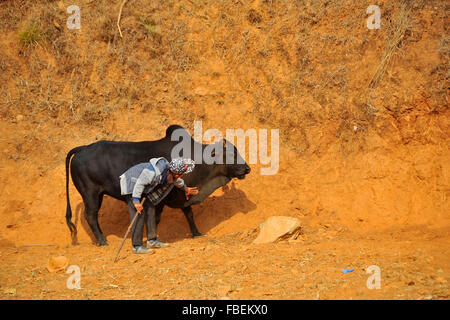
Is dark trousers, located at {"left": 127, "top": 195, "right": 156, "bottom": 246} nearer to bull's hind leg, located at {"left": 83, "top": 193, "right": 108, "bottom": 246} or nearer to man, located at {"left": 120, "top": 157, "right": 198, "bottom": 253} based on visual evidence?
man, located at {"left": 120, "top": 157, "right": 198, "bottom": 253}

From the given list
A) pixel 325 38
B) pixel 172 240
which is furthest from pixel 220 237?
pixel 325 38

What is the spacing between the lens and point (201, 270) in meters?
5.86

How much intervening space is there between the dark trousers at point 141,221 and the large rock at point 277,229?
5.11 ft

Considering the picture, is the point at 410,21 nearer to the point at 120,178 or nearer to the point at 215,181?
the point at 215,181

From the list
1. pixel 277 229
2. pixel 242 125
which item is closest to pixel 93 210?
pixel 277 229

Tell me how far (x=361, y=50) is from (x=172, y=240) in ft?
18.7

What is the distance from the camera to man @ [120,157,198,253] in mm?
6551

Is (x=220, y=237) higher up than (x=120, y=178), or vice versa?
(x=120, y=178)

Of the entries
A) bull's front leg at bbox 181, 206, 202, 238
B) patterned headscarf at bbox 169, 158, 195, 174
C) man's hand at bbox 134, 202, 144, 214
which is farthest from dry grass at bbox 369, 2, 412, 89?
man's hand at bbox 134, 202, 144, 214

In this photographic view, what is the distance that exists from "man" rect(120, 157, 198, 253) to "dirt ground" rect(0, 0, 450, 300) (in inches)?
14.5

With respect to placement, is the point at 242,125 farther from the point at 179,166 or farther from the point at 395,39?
the point at 395,39

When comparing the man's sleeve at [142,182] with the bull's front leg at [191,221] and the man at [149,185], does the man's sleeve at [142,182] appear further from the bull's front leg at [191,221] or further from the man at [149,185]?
the bull's front leg at [191,221]

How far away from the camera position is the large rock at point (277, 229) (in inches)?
279

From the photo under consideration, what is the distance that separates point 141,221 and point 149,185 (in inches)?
22.8
